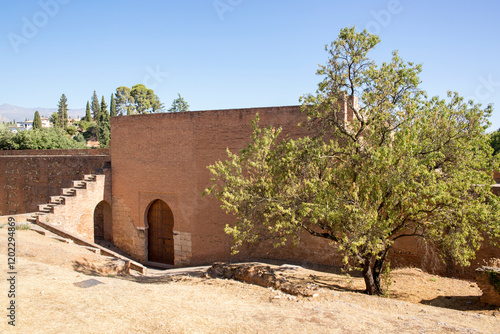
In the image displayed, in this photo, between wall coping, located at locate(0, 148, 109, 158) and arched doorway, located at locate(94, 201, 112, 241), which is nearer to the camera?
arched doorway, located at locate(94, 201, 112, 241)

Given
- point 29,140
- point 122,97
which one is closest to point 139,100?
point 122,97

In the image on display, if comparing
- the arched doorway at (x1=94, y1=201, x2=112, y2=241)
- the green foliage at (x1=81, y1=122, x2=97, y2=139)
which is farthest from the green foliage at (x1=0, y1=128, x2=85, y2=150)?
the green foliage at (x1=81, y1=122, x2=97, y2=139)

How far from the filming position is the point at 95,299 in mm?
6812

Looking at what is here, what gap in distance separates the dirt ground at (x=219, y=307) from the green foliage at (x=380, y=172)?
1.19 meters

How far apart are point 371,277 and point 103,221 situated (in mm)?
14297

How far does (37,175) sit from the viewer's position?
19516mm

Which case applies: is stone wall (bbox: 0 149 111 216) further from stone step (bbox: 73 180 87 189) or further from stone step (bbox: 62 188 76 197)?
stone step (bbox: 62 188 76 197)

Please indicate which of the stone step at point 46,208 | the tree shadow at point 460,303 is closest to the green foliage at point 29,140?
the stone step at point 46,208

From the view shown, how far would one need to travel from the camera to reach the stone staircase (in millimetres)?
14485

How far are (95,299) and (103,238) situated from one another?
486 inches

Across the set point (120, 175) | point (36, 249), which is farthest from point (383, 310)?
point (120, 175)

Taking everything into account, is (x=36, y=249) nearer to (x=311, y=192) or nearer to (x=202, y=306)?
(x=202, y=306)

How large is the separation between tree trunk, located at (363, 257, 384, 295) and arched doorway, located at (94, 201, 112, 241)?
1294cm

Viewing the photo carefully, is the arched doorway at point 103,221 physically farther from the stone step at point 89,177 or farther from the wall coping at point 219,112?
the wall coping at point 219,112
